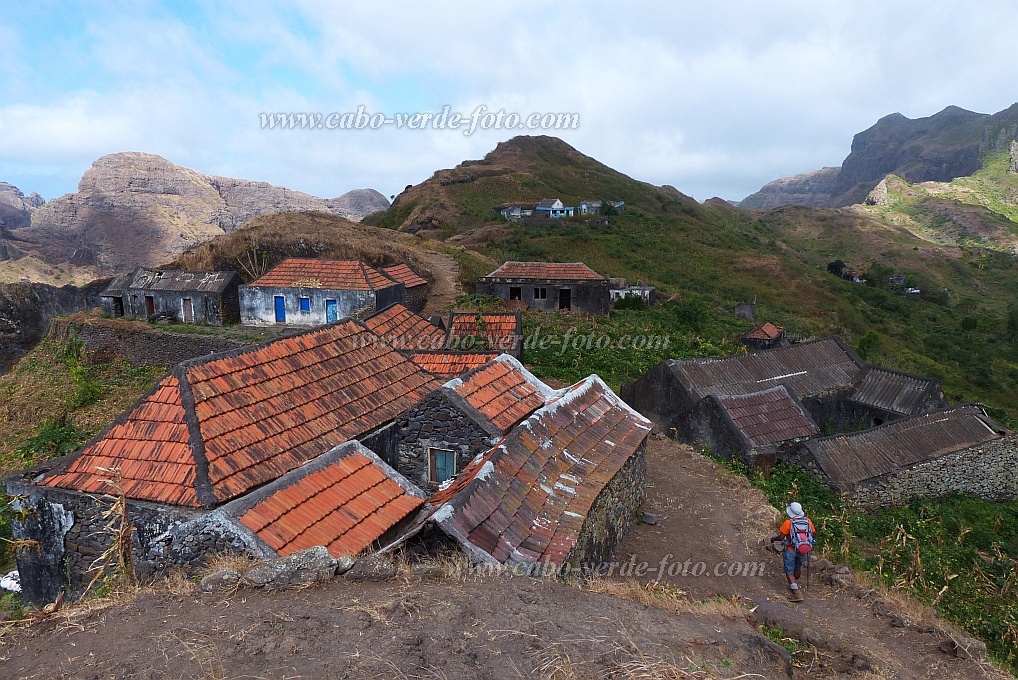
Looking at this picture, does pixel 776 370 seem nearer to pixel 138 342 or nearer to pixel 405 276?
pixel 405 276

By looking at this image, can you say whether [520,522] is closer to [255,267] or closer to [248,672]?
[248,672]

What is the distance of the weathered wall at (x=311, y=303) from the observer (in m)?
27.4

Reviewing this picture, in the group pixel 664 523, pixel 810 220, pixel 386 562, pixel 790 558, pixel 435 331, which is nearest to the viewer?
pixel 386 562

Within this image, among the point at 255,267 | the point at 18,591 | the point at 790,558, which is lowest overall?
the point at 18,591

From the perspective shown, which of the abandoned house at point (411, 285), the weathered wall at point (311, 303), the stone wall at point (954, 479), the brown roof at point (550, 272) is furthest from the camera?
the brown roof at point (550, 272)

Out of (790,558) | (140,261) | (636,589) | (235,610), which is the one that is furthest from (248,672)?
(140,261)

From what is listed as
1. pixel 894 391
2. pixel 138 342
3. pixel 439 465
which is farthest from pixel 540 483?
pixel 138 342

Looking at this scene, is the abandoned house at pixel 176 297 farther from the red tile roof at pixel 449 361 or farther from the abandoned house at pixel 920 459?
the abandoned house at pixel 920 459

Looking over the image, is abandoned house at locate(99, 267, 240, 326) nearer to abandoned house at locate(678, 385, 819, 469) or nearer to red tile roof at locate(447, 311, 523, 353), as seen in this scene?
red tile roof at locate(447, 311, 523, 353)

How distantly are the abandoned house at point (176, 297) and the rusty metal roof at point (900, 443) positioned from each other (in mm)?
27328

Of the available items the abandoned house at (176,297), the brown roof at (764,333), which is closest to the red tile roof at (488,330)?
the abandoned house at (176,297)

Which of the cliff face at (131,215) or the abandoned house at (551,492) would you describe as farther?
the cliff face at (131,215)

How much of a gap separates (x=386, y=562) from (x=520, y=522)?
2066 millimetres

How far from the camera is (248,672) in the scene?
4668 millimetres
